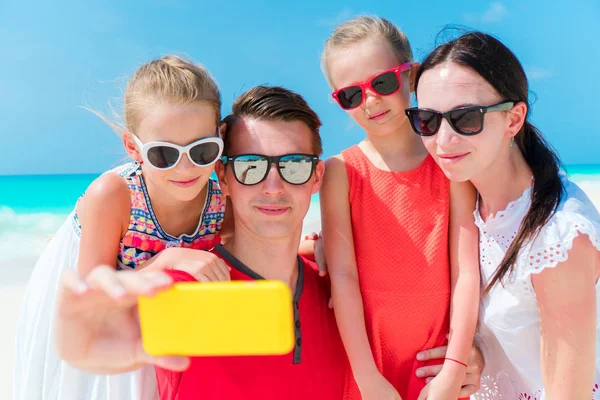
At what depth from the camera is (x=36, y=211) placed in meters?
29.2

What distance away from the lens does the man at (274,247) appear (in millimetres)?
2336

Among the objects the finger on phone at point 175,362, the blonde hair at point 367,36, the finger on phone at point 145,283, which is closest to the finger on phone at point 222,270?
the finger on phone at point 175,362

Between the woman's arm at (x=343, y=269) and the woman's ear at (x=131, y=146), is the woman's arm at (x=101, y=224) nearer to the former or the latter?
the woman's ear at (x=131, y=146)

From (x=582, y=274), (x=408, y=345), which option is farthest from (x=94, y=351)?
(x=582, y=274)

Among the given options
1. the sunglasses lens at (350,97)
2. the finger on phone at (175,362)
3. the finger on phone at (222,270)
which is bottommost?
the finger on phone at (175,362)

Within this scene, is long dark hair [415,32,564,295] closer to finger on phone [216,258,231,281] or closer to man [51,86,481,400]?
man [51,86,481,400]

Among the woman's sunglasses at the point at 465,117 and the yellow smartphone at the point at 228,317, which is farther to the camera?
the woman's sunglasses at the point at 465,117

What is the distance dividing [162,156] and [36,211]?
97.5 ft

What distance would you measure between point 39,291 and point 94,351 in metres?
1.96

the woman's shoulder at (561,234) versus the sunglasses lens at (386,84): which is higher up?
the sunglasses lens at (386,84)

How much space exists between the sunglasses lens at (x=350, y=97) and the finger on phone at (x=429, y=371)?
4.87 ft

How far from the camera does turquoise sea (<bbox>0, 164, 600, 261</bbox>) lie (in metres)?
18.6

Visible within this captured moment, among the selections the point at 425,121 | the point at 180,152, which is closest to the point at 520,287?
the point at 425,121

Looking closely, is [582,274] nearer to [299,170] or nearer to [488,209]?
[488,209]
